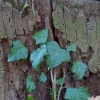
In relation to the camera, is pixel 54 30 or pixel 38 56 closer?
pixel 38 56

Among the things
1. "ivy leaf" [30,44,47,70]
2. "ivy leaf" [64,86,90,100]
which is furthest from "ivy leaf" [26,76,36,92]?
"ivy leaf" [64,86,90,100]

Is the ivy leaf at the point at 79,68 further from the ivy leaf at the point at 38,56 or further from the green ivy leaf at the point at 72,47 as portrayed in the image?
the ivy leaf at the point at 38,56

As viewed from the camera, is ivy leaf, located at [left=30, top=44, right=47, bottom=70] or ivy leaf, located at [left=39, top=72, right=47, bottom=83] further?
ivy leaf, located at [left=39, top=72, right=47, bottom=83]

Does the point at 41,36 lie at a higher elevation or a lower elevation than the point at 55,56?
higher

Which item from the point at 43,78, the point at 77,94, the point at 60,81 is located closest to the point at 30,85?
the point at 43,78

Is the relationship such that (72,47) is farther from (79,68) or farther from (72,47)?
(79,68)

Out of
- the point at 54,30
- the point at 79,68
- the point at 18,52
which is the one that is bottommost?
the point at 79,68

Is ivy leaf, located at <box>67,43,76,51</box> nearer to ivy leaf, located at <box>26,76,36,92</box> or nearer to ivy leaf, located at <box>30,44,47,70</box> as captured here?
ivy leaf, located at <box>30,44,47,70</box>
